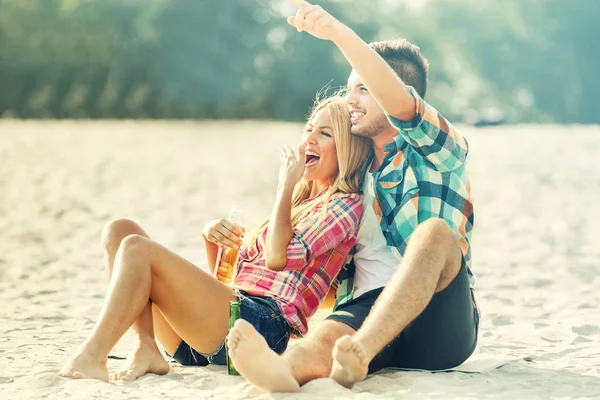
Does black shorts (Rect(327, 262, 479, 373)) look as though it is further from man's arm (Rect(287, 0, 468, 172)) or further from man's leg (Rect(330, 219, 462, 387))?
A: man's arm (Rect(287, 0, 468, 172))

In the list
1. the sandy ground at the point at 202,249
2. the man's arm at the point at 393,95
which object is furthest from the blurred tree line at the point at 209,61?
the man's arm at the point at 393,95

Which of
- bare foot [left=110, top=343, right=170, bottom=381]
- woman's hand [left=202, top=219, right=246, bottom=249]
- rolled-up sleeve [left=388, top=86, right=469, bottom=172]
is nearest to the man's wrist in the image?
rolled-up sleeve [left=388, top=86, right=469, bottom=172]

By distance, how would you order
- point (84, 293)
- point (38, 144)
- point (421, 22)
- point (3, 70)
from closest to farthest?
point (84, 293), point (38, 144), point (3, 70), point (421, 22)

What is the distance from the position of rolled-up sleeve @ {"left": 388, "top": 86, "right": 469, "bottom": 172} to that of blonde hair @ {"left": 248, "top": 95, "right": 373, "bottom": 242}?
0.89ft

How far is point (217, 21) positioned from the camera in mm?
48344

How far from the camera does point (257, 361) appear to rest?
10.6 feet

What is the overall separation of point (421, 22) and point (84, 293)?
207 ft

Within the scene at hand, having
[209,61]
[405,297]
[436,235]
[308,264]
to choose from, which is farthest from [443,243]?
[209,61]

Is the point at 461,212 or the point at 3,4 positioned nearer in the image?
the point at 461,212

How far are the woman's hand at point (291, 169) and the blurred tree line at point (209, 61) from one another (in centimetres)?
3691

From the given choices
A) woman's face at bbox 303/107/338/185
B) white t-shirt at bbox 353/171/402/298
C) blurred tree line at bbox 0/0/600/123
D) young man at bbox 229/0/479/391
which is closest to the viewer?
young man at bbox 229/0/479/391

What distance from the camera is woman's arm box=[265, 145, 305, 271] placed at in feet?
11.9

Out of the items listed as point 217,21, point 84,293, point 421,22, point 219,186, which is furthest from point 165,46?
point 84,293

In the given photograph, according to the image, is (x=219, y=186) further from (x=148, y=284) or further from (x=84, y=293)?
(x=148, y=284)
